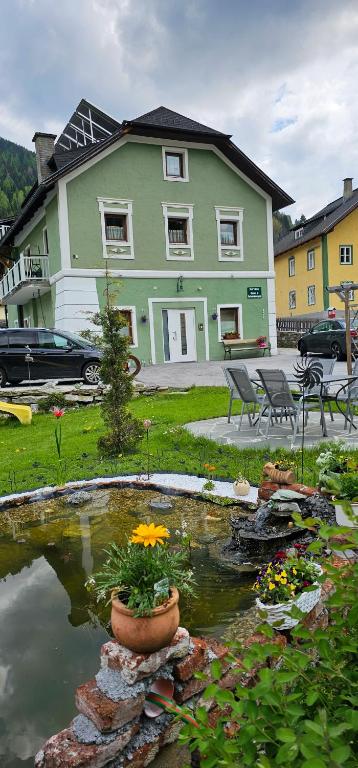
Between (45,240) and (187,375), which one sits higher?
(45,240)

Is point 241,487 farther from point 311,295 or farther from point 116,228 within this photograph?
point 311,295

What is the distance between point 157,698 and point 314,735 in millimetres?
1207

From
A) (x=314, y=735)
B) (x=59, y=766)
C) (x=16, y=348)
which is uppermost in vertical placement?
(x=16, y=348)

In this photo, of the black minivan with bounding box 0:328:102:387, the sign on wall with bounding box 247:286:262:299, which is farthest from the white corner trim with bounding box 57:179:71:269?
the sign on wall with bounding box 247:286:262:299

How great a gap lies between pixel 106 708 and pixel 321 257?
34.1m

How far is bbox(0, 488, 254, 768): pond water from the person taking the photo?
7.43ft

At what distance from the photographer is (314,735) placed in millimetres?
930

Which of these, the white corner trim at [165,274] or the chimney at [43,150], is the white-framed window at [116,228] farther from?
the chimney at [43,150]

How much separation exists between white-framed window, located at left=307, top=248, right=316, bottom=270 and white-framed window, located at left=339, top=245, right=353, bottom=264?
5.86 feet

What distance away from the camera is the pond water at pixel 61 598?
2.26 m

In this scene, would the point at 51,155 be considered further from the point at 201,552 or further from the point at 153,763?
the point at 153,763

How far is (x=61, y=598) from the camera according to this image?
3.18 metres

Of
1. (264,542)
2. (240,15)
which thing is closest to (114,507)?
(264,542)

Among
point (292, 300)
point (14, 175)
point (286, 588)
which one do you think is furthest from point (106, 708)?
point (14, 175)
